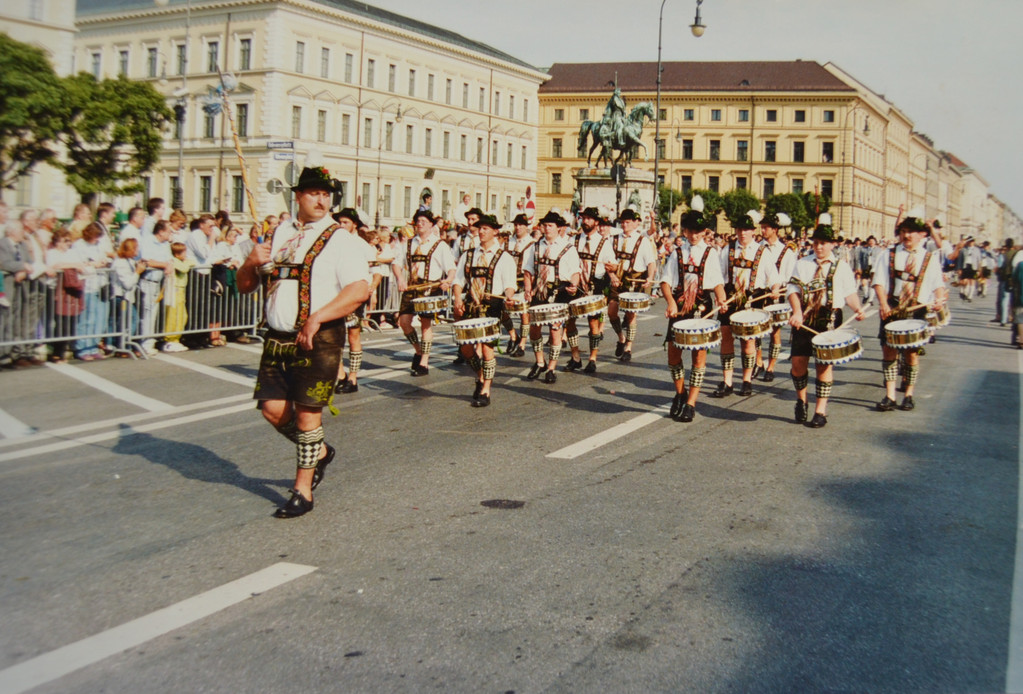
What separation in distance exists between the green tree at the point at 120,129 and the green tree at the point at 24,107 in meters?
25.2

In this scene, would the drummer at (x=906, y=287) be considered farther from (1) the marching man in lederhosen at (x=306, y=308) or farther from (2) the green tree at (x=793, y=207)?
(2) the green tree at (x=793, y=207)

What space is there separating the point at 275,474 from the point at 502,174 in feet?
286

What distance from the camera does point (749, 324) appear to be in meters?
11.4

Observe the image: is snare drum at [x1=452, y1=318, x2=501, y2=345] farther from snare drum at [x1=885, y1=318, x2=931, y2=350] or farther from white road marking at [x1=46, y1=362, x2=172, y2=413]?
snare drum at [x1=885, y1=318, x2=931, y2=350]

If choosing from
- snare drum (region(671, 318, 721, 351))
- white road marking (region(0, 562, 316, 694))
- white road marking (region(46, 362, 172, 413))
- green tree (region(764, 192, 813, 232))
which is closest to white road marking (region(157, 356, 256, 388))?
white road marking (region(46, 362, 172, 413))

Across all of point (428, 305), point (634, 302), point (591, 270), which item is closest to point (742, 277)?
point (634, 302)

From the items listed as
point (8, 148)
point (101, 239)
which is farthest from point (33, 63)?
point (101, 239)

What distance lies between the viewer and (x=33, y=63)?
43.3 ft

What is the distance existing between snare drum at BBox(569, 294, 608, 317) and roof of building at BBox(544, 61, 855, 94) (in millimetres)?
104844

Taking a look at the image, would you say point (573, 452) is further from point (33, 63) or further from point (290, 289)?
point (33, 63)

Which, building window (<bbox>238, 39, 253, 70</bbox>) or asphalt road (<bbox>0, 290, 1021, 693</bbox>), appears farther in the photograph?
building window (<bbox>238, 39, 253, 70</bbox>)

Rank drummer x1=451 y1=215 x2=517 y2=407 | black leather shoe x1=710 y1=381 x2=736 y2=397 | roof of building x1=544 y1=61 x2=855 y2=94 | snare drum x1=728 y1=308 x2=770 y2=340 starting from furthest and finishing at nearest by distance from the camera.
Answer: roof of building x1=544 y1=61 x2=855 y2=94 < black leather shoe x1=710 y1=381 x2=736 y2=397 < drummer x1=451 y1=215 x2=517 y2=407 < snare drum x1=728 y1=308 x2=770 y2=340

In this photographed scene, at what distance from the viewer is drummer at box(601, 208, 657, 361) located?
52.8 feet

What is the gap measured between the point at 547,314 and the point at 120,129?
42.2m
